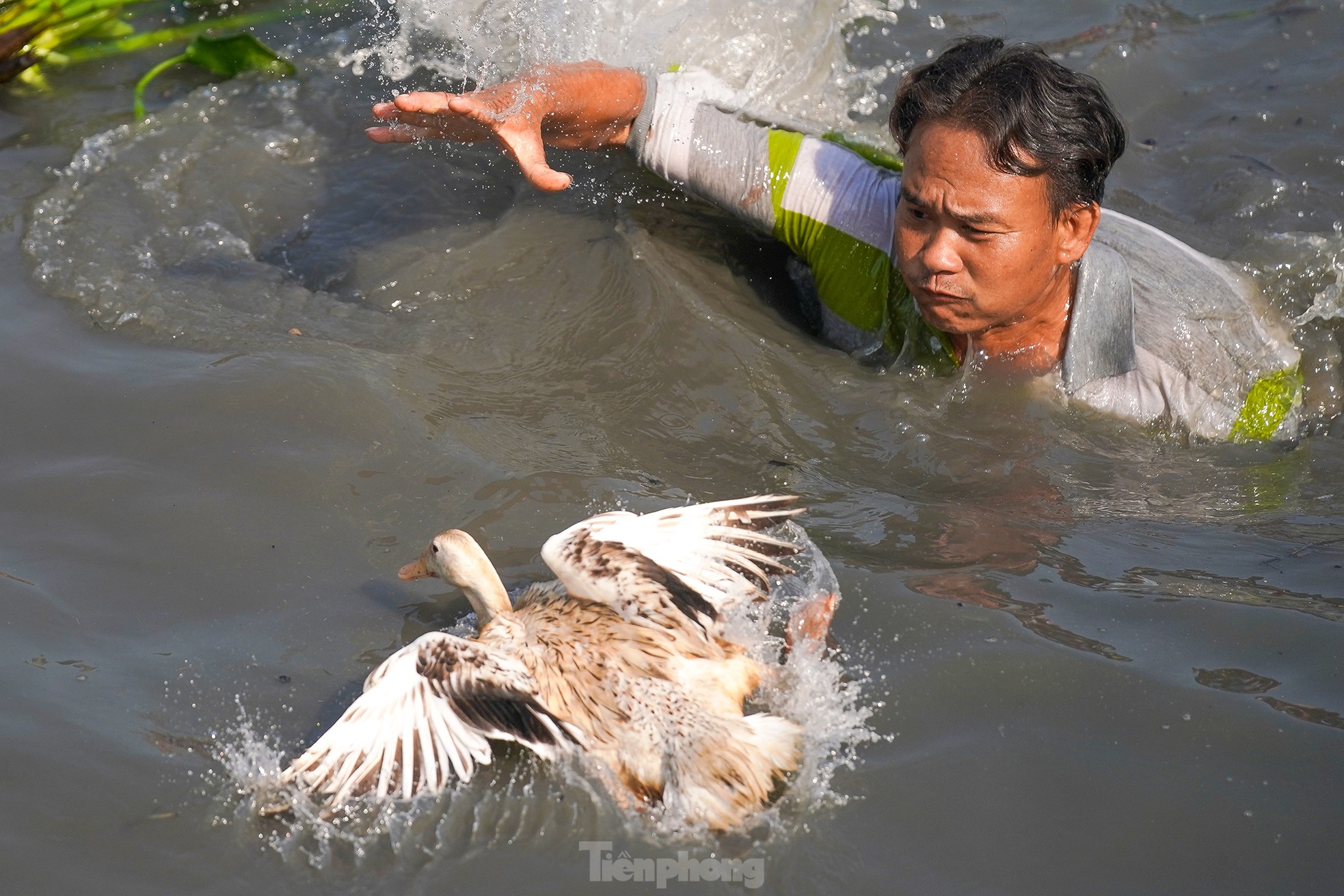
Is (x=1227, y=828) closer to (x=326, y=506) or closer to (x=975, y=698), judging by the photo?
(x=975, y=698)

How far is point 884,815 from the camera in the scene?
7.99 feet

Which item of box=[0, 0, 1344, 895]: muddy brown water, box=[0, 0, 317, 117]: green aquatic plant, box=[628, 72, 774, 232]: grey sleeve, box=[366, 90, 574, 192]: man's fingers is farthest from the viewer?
box=[0, 0, 317, 117]: green aquatic plant

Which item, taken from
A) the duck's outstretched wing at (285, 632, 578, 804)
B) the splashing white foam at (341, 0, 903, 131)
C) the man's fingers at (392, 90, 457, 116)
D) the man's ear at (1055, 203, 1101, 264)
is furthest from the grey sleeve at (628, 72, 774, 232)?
the duck's outstretched wing at (285, 632, 578, 804)

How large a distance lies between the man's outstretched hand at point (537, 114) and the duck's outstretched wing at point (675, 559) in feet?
3.53

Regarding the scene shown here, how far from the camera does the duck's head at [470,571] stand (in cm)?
283

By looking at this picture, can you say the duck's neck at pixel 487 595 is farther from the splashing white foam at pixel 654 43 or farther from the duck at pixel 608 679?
the splashing white foam at pixel 654 43

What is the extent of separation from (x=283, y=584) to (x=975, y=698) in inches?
69.2

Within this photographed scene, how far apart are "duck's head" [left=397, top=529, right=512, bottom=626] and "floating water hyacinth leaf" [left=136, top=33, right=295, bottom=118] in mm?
3915

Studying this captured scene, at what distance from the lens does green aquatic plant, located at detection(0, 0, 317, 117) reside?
5.75 meters

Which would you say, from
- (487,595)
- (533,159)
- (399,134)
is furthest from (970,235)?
(399,134)

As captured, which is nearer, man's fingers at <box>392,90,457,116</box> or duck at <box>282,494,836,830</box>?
duck at <box>282,494,836,830</box>

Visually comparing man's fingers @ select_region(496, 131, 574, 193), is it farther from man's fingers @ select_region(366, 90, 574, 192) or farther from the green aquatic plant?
the green aquatic plant

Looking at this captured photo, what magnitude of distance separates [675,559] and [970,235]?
1428mm

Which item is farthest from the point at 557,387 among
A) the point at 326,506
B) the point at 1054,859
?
the point at 1054,859
